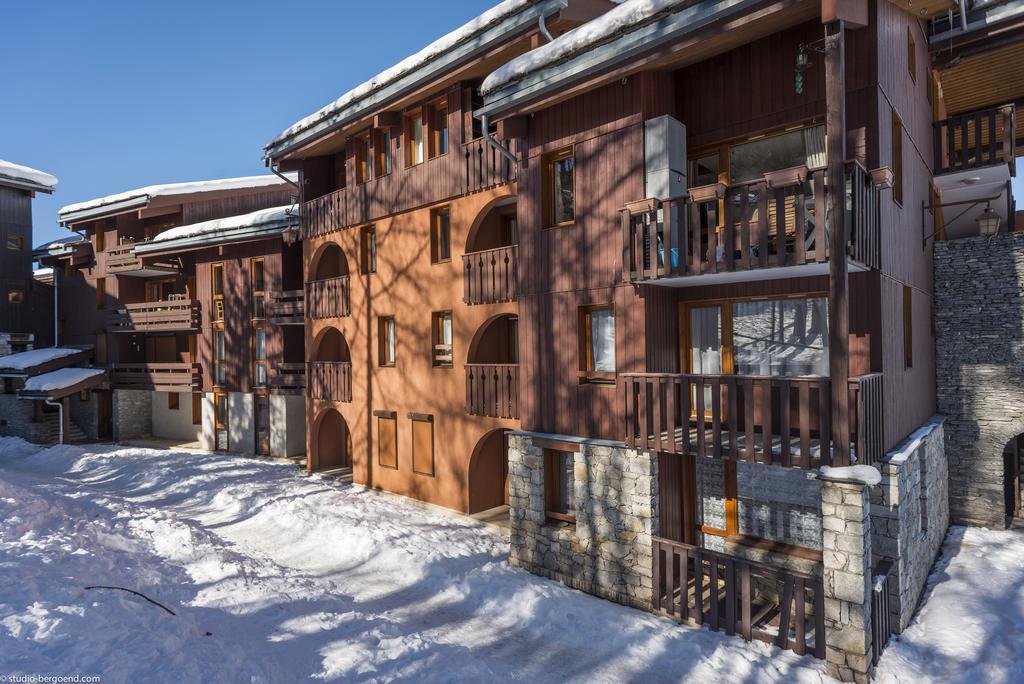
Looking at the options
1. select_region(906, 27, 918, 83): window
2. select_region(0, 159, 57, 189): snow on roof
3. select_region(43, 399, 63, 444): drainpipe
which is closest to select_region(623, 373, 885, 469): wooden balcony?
select_region(906, 27, 918, 83): window

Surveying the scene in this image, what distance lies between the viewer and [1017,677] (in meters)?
7.73

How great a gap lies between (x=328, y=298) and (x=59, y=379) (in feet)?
51.6

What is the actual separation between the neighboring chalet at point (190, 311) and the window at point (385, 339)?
16.2 feet

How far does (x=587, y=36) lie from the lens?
962 cm

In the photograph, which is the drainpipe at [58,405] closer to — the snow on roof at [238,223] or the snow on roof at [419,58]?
the snow on roof at [238,223]

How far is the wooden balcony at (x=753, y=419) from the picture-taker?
24.7 feet

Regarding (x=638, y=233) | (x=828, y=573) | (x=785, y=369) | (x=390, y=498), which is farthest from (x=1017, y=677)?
(x=390, y=498)

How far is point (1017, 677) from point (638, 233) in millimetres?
7937

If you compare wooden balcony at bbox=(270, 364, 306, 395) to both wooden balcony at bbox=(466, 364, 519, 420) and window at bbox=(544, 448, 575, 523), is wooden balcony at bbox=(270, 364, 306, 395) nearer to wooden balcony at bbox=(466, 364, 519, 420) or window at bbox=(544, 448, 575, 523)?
wooden balcony at bbox=(466, 364, 519, 420)

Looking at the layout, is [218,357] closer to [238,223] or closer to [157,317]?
Result: [157,317]

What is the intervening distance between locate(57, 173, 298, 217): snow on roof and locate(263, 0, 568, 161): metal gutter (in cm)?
589

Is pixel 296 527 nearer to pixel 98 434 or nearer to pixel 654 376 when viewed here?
pixel 654 376

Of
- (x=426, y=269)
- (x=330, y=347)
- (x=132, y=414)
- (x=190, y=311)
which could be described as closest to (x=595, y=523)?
(x=426, y=269)

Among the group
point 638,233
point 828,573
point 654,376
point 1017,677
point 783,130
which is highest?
point 783,130
